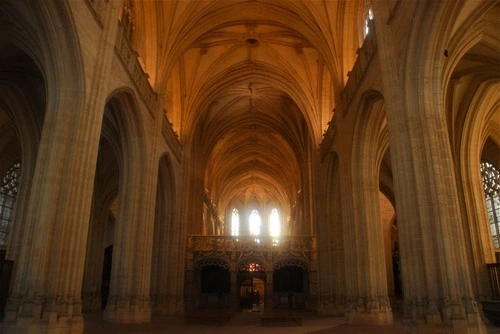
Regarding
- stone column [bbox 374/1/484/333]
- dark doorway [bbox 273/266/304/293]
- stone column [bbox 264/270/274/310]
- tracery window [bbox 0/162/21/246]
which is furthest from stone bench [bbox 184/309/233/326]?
tracery window [bbox 0/162/21/246]

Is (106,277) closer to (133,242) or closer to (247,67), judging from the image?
(133,242)

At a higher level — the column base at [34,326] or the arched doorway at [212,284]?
the arched doorway at [212,284]

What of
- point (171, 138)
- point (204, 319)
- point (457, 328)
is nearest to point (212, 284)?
point (171, 138)

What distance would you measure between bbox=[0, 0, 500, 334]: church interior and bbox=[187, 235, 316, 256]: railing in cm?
8

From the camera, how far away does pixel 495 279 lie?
15039 millimetres

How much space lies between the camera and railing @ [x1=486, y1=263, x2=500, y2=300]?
48.8ft

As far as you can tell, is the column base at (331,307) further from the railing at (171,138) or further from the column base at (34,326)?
the column base at (34,326)

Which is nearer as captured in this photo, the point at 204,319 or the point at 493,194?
the point at 204,319

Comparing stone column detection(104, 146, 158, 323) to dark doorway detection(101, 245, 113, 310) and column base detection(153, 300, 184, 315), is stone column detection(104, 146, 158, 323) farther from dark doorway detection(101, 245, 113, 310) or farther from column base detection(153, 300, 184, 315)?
dark doorway detection(101, 245, 113, 310)

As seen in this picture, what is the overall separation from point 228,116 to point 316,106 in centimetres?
908

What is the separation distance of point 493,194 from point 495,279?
660 centimetres

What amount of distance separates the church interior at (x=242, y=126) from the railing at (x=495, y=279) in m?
0.11

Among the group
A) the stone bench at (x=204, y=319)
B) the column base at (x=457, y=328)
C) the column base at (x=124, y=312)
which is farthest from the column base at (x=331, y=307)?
the column base at (x=457, y=328)

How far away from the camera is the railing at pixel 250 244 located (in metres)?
22.9
